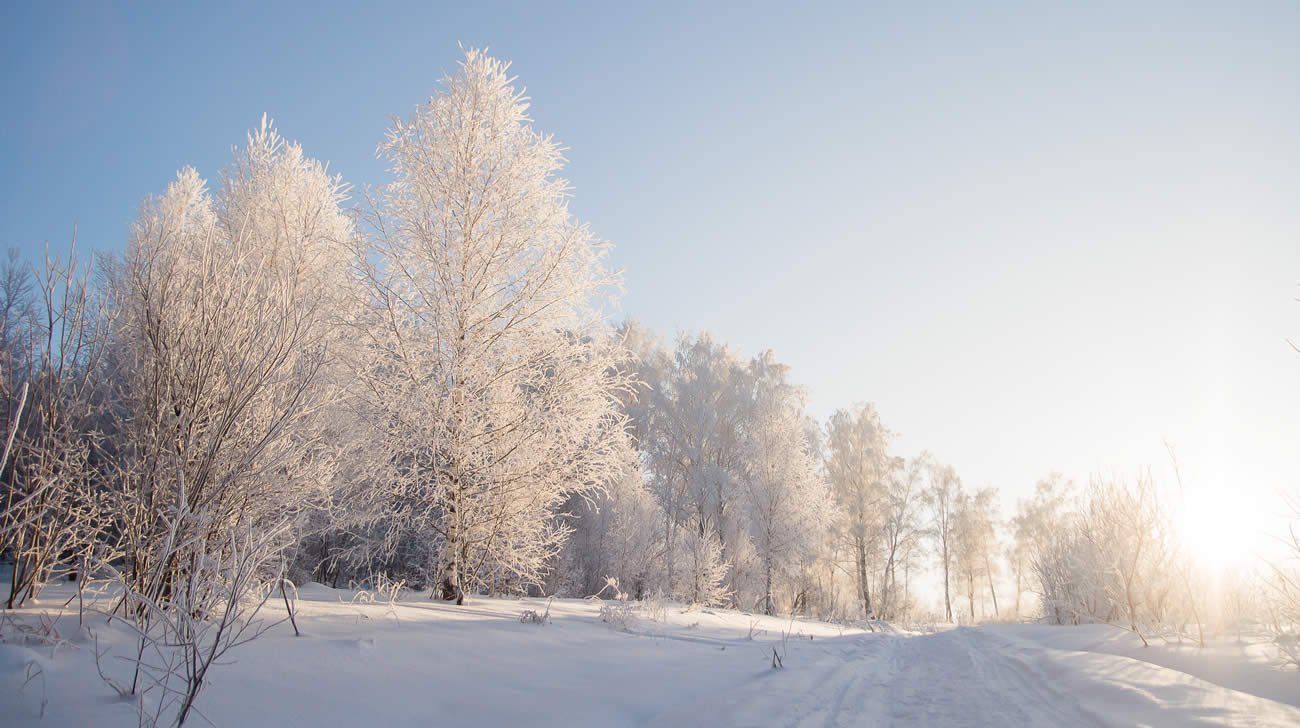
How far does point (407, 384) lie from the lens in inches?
291

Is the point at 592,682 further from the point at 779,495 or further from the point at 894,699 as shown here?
the point at 779,495

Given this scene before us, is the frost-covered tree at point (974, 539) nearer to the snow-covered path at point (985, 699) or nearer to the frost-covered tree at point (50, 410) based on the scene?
the snow-covered path at point (985, 699)

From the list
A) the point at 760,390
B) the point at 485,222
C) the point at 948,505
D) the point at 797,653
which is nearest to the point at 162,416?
the point at 485,222

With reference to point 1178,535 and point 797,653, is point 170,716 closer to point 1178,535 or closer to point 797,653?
point 797,653

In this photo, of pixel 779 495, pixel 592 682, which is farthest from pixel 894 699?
pixel 779 495

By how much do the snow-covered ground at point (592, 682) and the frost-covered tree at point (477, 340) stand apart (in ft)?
5.67

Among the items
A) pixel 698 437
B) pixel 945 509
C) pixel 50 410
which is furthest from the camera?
pixel 945 509

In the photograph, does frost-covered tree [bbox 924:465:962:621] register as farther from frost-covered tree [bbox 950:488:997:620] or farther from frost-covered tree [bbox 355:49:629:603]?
frost-covered tree [bbox 355:49:629:603]

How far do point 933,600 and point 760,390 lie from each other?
23315mm

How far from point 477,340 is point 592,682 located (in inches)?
189

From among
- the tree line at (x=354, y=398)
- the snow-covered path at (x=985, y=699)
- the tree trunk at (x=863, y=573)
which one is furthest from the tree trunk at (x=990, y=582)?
the snow-covered path at (x=985, y=699)

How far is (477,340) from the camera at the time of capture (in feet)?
25.1

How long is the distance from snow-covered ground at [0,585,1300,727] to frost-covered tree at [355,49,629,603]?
1727 millimetres

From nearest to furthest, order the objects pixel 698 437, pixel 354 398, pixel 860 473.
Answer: pixel 354 398
pixel 698 437
pixel 860 473
